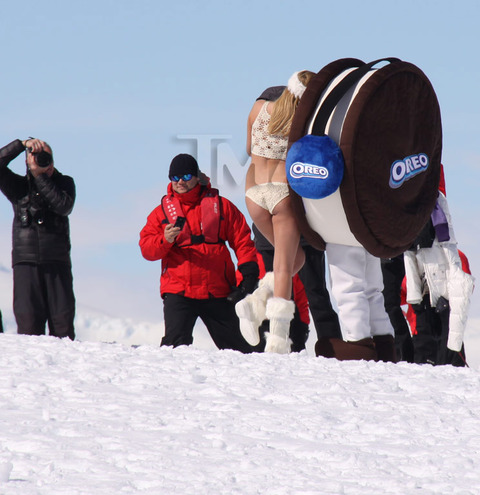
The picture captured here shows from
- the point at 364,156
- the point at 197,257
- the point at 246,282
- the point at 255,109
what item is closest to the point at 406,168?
the point at 364,156

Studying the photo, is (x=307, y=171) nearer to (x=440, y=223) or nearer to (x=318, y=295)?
(x=318, y=295)

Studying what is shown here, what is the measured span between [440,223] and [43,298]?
3.04 m

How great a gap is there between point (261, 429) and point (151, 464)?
23.3 inches

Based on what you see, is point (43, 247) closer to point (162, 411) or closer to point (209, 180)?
point (209, 180)

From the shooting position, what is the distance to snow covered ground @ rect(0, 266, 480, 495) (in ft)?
9.83

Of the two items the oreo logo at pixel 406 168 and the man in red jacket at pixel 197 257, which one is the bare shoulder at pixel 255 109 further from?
the man in red jacket at pixel 197 257

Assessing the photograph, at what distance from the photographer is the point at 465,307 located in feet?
21.7

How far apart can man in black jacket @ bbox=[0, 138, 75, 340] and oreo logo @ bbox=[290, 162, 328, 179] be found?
236cm

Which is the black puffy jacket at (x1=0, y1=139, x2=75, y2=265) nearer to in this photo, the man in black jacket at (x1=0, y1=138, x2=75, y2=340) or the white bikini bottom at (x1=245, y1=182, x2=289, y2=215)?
the man in black jacket at (x1=0, y1=138, x2=75, y2=340)

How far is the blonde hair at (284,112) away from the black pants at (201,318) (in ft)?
5.78

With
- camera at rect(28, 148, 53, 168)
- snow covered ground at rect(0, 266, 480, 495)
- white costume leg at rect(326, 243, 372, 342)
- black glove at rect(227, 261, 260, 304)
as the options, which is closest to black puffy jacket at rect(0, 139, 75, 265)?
camera at rect(28, 148, 53, 168)

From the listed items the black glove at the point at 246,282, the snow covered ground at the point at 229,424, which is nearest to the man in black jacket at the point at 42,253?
the black glove at the point at 246,282

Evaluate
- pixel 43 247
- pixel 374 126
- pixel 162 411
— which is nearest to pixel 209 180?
pixel 43 247

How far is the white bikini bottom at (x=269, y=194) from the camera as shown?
5254 millimetres
